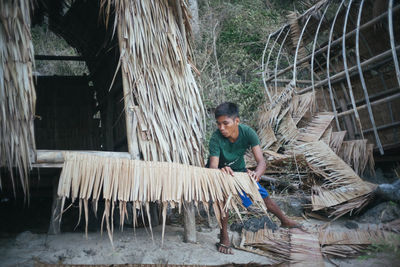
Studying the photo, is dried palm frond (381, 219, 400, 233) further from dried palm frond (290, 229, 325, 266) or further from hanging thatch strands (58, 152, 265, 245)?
hanging thatch strands (58, 152, 265, 245)

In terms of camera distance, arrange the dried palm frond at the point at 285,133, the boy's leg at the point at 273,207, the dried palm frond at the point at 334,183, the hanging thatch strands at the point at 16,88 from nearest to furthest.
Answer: the hanging thatch strands at the point at 16,88, the boy's leg at the point at 273,207, the dried palm frond at the point at 334,183, the dried palm frond at the point at 285,133

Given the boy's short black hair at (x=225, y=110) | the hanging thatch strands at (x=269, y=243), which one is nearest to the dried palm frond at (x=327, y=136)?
the hanging thatch strands at (x=269, y=243)

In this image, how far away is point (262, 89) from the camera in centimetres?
737

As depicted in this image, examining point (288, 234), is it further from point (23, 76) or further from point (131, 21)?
point (23, 76)

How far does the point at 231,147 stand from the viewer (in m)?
3.62

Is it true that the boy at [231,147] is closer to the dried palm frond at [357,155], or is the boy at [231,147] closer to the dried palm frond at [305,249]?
the dried palm frond at [305,249]

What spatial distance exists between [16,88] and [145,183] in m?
1.24

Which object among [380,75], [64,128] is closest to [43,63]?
[64,128]

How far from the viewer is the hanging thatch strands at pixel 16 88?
108 inches

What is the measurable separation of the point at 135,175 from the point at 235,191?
0.84 m

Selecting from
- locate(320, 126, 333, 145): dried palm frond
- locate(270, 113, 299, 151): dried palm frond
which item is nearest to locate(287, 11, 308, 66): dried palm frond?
locate(270, 113, 299, 151): dried palm frond

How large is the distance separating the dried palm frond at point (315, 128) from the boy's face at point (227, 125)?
6.94ft

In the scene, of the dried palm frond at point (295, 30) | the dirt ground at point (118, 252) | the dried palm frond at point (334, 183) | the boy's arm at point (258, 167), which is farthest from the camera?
the dried palm frond at point (295, 30)

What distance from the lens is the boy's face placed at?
3395 mm
